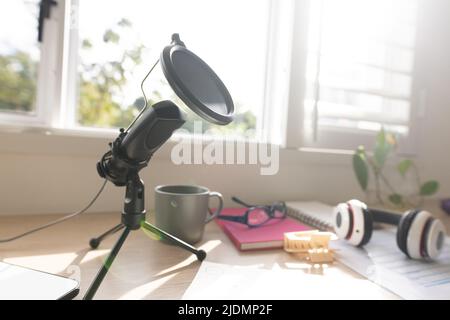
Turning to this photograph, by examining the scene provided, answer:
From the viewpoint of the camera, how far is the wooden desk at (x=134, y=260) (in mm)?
440

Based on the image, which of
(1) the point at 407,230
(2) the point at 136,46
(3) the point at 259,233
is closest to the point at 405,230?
(1) the point at 407,230

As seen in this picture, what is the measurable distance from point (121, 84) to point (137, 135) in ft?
1.95

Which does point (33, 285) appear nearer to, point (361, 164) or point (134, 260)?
point (134, 260)

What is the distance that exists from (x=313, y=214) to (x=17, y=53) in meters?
0.94

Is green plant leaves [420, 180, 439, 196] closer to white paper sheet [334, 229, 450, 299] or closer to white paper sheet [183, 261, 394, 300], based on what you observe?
white paper sheet [334, 229, 450, 299]

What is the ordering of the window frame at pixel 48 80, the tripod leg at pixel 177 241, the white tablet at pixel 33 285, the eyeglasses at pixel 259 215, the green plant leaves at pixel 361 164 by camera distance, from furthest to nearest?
the green plant leaves at pixel 361 164 < the window frame at pixel 48 80 < the eyeglasses at pixel 259 215 < the tripod leg at pixel 177 241 < the white tablet at pixel 33 285

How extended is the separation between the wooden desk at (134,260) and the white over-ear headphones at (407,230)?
99 millimetres

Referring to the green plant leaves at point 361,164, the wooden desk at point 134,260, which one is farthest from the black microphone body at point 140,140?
the green plant leaves at point 361,164

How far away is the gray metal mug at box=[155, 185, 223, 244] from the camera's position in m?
0.58

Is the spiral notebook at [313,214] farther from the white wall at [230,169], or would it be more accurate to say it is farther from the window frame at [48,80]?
the window frame at [48,80]

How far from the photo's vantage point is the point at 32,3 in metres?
0.85

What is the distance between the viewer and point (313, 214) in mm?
787

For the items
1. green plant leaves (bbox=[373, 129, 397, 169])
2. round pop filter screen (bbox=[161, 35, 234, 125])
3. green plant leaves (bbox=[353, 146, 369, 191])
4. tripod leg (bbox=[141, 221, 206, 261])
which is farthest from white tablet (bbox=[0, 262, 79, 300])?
green plant leaves (bbox=[373, 129, 397, 169])
